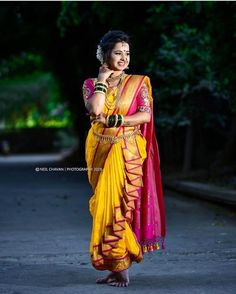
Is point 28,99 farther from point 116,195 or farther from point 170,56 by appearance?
point 116,195

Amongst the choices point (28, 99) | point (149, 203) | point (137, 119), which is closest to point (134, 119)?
point (137, 119)

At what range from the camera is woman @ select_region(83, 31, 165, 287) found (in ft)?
19.8

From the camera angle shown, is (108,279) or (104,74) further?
(108,279)

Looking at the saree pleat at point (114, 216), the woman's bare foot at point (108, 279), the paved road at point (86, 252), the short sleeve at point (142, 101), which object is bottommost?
the paved road at point (86, 252)

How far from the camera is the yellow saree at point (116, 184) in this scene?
6.03 meters

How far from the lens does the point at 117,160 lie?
6.10 meters

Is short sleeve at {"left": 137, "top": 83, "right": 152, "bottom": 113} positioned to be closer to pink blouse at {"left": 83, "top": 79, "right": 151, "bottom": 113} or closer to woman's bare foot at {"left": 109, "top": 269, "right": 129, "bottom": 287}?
pink blouse at {"left": 83, "top": 79, "right": 151, "bottom": 113}

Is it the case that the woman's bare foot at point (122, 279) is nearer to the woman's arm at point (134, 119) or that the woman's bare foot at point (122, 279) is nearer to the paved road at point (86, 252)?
the paved road at point (86, 252)

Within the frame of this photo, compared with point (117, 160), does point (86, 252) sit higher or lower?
lower

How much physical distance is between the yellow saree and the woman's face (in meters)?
0.12

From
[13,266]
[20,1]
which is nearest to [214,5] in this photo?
[13,266]

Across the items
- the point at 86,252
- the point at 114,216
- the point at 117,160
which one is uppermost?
the point at 117,160

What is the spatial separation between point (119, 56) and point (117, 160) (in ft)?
2.59

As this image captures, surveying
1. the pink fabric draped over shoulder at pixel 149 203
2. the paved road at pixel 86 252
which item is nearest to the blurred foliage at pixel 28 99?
the paved road at pixel 86 252
